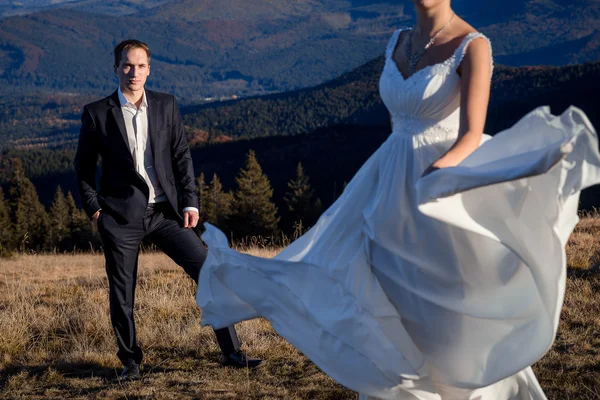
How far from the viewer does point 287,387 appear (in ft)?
14.1

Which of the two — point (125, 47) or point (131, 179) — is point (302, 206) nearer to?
point (131, 179)

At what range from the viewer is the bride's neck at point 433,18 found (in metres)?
3.11

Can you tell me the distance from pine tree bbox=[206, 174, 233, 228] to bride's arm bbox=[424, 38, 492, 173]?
4665 centimetres

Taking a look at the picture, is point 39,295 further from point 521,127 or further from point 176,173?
point 521,127

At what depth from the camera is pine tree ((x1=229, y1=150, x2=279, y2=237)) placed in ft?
167

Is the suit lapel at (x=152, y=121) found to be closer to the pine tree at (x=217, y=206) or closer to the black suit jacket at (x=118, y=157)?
the black suit jacket at (x=118, y=157)

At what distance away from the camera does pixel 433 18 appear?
123 inches

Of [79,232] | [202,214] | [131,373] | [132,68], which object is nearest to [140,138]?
[132,68]

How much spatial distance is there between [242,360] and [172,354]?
0.70 meters

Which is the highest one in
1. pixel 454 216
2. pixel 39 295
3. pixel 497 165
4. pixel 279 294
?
pixel 497 165

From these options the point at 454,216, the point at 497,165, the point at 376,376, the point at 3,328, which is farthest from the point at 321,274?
the point at 3,328

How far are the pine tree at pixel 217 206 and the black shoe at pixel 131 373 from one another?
4472 cm

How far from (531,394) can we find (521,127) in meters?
1.37

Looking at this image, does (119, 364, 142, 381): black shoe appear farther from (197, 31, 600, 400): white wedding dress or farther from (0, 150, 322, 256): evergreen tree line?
(0, 150, 322, 256): evergreen tree line
